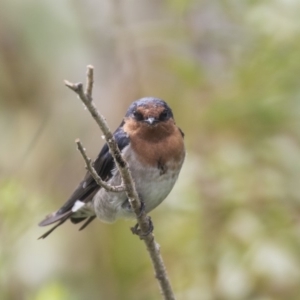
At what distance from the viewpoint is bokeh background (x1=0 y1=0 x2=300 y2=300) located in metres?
2.92

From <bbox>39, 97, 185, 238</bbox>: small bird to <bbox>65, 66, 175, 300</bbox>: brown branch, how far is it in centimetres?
31

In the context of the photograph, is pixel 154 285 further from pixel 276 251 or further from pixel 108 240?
pixel 276 251

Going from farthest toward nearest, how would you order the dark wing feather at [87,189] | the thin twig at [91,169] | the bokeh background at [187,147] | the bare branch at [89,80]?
the dark wing feather at [87,189] → the bokeh background at [187,147] → the thin twig at [91,169] → the bare branch at [89,80]

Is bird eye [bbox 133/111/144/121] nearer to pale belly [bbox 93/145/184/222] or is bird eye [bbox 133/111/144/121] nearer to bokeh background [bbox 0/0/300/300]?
pale belly [bbox 93/145/184/222]

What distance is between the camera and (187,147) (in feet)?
10.6

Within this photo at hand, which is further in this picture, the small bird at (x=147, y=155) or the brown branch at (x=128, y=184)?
the small bird at (x=147, y=155)

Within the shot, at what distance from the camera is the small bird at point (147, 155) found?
295 cm

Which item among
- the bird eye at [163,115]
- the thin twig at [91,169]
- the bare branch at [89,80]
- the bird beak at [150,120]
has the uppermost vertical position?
the bird eye at [163,115]

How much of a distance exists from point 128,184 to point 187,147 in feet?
3.52

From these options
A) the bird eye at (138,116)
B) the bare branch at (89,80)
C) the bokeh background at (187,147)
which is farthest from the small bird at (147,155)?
the bare branch at (89,80)

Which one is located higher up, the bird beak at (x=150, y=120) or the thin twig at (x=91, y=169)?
the bird beak at (x=150, y=120)

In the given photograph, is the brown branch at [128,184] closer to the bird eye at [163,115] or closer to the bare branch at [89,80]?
the bare branch at [89,80]

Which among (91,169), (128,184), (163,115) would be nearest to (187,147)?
(163,115)

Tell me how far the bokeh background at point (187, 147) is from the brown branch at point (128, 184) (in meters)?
0.40
